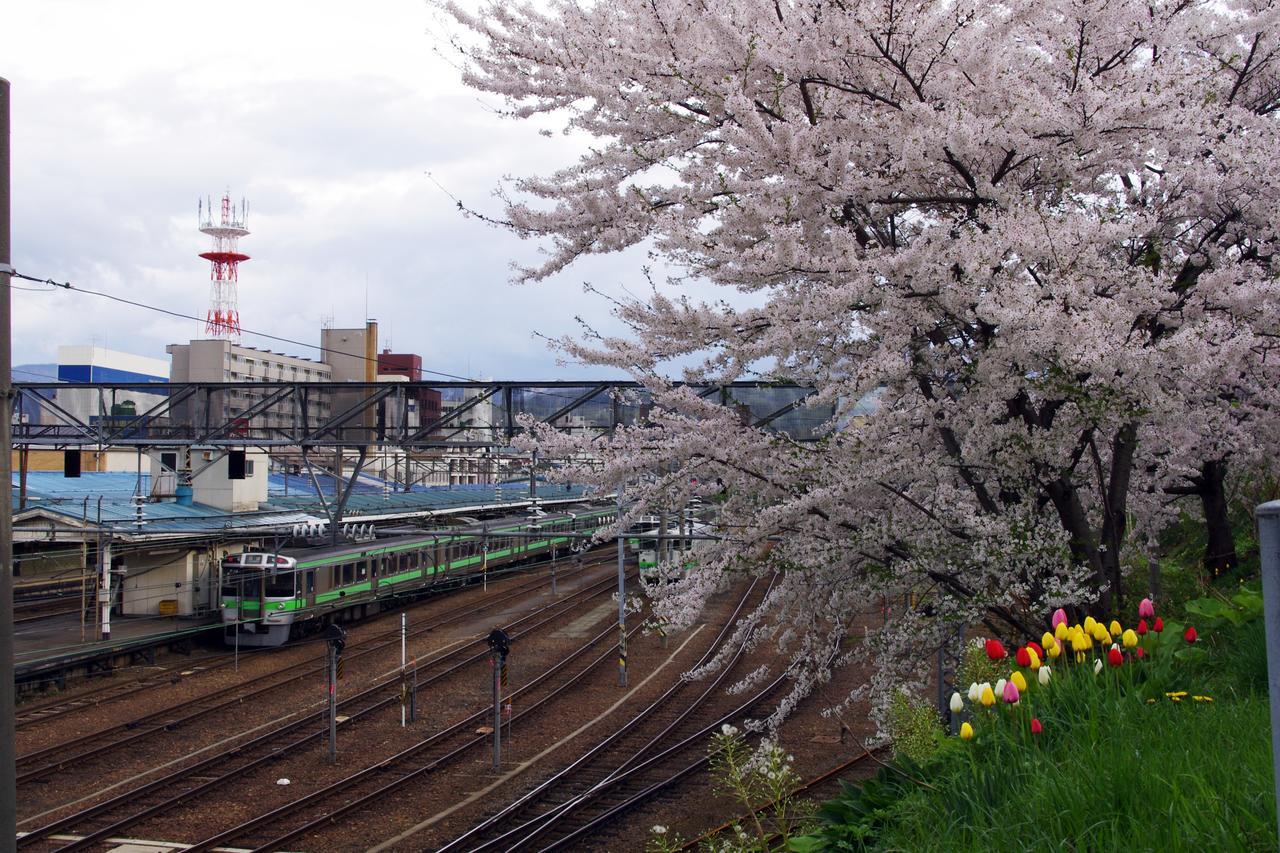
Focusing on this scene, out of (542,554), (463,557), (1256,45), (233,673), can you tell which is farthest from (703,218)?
(542,554)

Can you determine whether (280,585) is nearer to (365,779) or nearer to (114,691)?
(114,691)

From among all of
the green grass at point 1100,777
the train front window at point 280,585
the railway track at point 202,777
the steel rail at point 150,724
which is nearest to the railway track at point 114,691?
the steel rail at point 150,724

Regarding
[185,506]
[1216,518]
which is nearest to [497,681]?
[1216,518]

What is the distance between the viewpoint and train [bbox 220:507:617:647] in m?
26.9

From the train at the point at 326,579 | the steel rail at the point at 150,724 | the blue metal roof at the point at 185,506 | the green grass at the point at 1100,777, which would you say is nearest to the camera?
the green grass at the point at 1100,777

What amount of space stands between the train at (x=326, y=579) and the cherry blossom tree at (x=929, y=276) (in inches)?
572

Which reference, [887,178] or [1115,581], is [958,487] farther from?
[887,178]

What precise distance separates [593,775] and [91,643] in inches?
537

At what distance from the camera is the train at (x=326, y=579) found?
88.4ft

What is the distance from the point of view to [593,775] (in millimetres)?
16469

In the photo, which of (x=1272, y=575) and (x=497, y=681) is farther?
(x=497, y=681)

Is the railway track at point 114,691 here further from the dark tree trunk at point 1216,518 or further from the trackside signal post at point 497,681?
the dark tree trunk at point 1216,518

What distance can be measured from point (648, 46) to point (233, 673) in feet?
68.7

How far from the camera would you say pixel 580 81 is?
8938 millimetres
